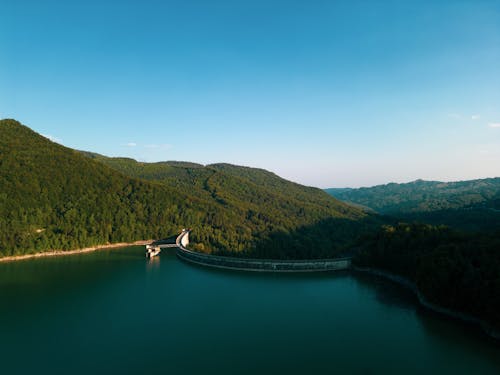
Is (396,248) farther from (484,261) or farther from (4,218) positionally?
(4,218)

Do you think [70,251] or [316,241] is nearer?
[70,251]

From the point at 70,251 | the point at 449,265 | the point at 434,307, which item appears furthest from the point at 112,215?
the point at 449,265

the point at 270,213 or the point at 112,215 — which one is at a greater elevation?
the point at 112,215

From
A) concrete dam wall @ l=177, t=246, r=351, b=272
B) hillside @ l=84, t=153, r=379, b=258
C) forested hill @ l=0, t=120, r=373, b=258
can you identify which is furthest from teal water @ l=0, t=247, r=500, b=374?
hillside @ l=84, t=153, r=379, b=258

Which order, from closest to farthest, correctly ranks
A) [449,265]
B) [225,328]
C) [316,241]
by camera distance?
[225,328] < [449,265] < [316,241]

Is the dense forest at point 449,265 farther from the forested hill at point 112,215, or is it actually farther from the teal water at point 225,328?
the forested hill at point 112,215

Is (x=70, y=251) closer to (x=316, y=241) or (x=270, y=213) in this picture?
(x=316, y=241)

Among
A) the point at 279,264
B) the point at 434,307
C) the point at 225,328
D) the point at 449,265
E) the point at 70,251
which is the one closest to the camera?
the point at 225,328

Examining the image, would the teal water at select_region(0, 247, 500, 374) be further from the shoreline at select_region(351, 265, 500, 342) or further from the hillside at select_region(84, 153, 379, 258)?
the hillside at select_region(84, 153, 379, 258)

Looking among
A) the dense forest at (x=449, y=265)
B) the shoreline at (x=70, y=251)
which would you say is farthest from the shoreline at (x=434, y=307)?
the shoreline at (x=70, y=251)
